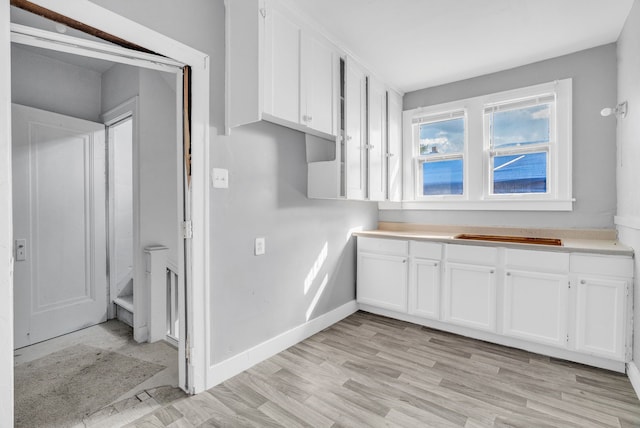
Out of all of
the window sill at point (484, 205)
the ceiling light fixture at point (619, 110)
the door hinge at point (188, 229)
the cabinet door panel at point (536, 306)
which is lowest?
the cabinet door panel at point (536, 306)

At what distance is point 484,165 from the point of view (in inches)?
135

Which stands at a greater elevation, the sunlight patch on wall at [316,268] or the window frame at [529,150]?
the window frame at [529,150]

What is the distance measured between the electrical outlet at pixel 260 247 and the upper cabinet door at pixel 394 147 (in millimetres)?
1712

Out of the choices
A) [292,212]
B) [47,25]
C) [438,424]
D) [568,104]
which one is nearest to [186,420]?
[438,424]

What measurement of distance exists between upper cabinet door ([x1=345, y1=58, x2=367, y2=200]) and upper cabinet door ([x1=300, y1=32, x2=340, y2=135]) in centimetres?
19

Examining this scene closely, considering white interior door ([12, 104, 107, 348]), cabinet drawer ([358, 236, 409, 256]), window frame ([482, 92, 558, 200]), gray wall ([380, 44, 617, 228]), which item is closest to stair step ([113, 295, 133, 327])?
white interior door ([12, 104, 107, 348])

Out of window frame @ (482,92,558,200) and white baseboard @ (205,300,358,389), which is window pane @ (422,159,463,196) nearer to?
window frame @ (482,92,558,200)

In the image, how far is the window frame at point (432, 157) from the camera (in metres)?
3.56

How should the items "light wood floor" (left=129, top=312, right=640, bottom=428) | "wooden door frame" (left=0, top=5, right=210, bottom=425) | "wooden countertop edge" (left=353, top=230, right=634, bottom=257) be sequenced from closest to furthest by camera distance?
"wooden door frame" (left=0, top=5, right=210, bottom=425) < "light wood floor" (left=129, top=312, right=640, bottom=428) < "wooden countertop edge" (left=353, top=230, right=634, bottom=257)

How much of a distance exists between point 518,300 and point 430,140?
201cm

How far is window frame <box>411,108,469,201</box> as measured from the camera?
3.56m

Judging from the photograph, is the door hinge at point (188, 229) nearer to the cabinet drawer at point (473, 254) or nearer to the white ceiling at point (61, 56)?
the white ceiling at point (61, 56)

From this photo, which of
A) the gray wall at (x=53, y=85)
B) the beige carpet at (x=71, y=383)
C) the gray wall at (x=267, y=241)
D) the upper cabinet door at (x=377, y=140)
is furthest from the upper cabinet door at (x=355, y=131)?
the gray wall at (x=53, y=85)

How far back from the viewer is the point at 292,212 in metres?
2.77
